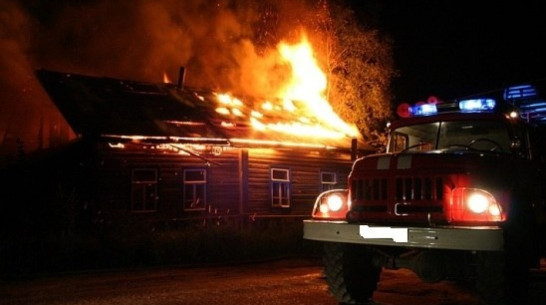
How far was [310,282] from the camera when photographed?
9.80 meters

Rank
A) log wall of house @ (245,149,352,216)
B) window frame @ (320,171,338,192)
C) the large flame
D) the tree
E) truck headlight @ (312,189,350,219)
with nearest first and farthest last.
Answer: truck headlight @ (312,189,350,219)
log wall of house @ (245,149,352,216)
the large flame
window frame @ (320,171,338,192)
the tree

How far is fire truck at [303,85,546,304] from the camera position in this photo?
6000 mm

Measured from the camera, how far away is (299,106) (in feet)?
82.6

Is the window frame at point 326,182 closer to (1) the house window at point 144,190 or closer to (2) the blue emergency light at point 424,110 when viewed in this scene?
(1) the house window at point 144,190

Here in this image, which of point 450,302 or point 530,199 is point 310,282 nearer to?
point 450,302

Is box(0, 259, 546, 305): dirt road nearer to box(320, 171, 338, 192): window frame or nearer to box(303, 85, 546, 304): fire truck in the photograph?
box(303, 85, 546, 304): fire truck

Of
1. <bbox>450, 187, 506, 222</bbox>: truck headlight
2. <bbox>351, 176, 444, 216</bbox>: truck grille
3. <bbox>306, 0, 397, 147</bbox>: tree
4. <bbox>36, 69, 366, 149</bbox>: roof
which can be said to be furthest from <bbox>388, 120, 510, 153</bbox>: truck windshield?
<bbox>306, 0, 397, 147</bbox>: tree

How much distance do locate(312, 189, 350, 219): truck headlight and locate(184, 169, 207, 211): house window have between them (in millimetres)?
12207

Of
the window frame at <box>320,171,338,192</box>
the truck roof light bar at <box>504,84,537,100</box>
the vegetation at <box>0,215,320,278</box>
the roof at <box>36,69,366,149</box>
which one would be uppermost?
the roof at <box>36,69,366,149</box>

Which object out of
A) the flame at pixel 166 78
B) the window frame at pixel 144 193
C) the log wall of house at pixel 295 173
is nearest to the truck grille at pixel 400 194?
the window frame at pixel 144 193

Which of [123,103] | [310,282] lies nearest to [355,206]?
[310,282]

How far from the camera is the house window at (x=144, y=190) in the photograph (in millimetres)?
18031

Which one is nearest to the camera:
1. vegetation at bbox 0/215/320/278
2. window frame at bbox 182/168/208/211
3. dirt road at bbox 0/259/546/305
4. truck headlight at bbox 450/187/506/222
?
truck headlight at bbox 450/187/506/222

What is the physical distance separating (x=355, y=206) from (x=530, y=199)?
2.28 metres
